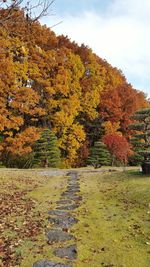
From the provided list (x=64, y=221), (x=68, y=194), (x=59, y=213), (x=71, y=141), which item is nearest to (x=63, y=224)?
(x=64, y=221)

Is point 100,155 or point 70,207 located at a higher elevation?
point 100,155

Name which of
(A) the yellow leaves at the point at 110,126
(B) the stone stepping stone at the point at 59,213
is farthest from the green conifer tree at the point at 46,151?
(B) the stone stepping stone at the point at 59,213

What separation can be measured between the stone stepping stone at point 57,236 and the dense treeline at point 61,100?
18213 millimetres

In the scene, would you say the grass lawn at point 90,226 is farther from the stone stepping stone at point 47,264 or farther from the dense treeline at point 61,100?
the dense treeline at point 61,100

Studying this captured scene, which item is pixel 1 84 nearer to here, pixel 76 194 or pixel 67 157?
pixel 67 157

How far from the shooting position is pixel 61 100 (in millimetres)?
37250

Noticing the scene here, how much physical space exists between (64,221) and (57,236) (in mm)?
1381

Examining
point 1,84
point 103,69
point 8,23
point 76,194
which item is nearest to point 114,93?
point 103,69

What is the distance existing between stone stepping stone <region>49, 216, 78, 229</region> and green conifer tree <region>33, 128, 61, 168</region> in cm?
2255

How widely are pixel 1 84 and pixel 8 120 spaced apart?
3.29 m

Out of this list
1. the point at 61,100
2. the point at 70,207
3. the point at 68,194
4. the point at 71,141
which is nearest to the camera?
the point at 70,207

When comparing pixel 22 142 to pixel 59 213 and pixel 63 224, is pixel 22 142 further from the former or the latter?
pixel 63 224

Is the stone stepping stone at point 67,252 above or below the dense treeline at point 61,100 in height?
below

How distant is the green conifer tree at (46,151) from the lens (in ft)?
108
